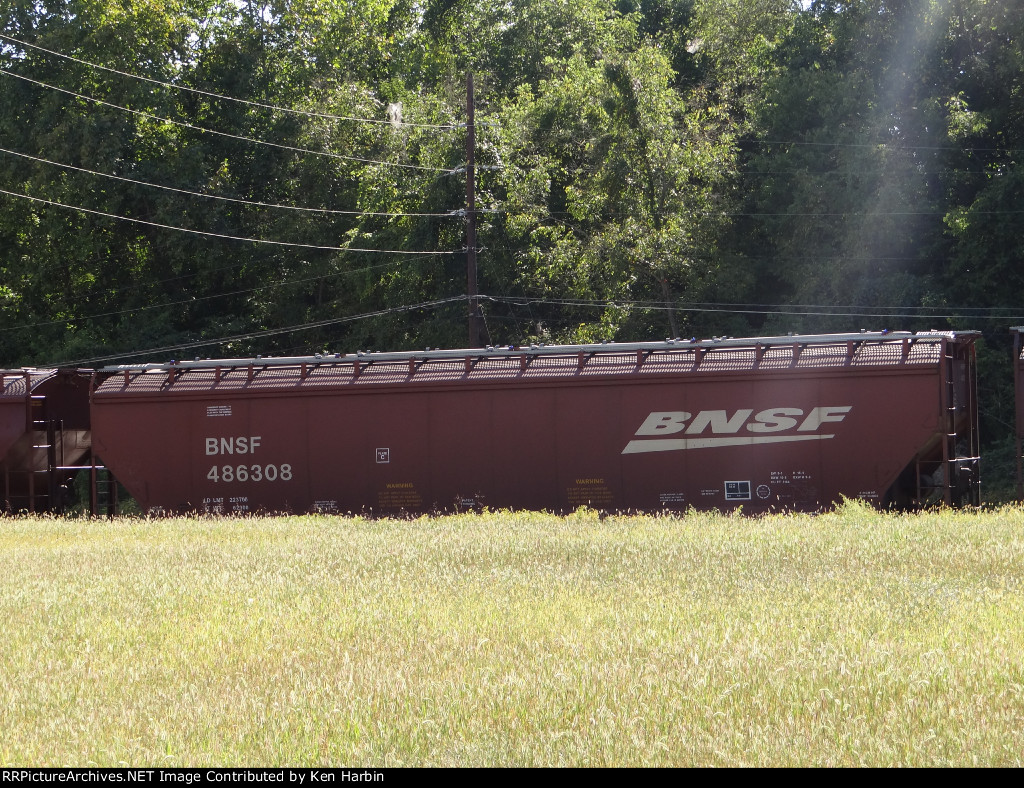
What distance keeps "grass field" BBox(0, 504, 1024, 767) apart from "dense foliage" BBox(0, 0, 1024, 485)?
20108 mm

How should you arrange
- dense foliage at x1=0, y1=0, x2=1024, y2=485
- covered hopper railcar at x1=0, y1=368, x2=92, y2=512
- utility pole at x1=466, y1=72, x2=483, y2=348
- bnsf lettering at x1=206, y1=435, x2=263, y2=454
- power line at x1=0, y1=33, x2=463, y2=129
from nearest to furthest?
1. bnsf lettering at x1=206, y1=435, x2=263, y2=454
2. covered hopper railcar at x1=0, y1=368, x2=92, y2=512
3. utility pole at x1=466, y1=72, x2=483, y2=348
4. dense foliage at x1=0, y1=0, x2=1024, y2=485
5. power line at x1=0, y1=33, x2=463, y2=129

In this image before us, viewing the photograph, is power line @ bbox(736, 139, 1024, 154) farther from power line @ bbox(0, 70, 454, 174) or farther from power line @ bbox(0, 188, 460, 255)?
power line @ bbox(0, 188, 460, 255)

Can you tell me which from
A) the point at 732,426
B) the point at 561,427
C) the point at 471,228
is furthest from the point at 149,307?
the point at 732,426

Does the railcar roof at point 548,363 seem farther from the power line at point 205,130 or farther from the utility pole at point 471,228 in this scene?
the power line at point 205,130

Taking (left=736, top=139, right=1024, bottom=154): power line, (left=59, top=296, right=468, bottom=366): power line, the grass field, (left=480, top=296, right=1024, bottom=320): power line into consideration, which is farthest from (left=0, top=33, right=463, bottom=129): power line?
the grass field

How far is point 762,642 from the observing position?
8.06 meters

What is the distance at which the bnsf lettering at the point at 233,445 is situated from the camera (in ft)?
65.4

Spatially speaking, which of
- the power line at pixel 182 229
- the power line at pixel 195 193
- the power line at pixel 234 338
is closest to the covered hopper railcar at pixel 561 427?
the power line at pixel 234 338

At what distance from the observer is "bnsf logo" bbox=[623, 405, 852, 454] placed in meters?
17.6

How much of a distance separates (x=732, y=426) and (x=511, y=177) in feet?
65.2

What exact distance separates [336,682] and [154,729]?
135cm

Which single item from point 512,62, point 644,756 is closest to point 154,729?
point 644,756

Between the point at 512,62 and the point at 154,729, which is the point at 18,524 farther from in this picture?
the point at 512,62

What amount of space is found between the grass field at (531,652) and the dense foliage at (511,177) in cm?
2011
